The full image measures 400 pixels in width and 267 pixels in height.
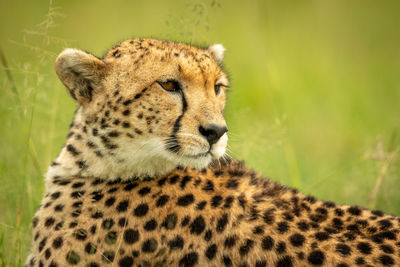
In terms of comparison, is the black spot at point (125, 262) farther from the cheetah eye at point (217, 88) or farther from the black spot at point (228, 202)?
the cheetah eye at point (217, 88)

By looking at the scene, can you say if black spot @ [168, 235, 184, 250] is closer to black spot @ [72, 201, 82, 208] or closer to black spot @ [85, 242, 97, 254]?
black spot @ [85, 242, 97, 254]

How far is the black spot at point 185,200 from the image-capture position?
2529mm

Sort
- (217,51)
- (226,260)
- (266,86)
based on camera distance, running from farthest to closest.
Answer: (266,86), (217,51), (226,260)

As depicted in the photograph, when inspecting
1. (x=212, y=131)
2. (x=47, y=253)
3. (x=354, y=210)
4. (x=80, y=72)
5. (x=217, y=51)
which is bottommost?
(x=47, y=253)

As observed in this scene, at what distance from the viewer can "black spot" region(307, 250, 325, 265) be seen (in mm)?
2284

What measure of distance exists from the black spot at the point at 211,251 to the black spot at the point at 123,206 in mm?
421

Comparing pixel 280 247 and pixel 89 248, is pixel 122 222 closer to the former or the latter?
pixel 89 248

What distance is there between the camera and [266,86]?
804 cm

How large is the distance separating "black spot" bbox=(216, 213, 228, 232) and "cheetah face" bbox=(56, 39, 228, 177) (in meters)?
0.25

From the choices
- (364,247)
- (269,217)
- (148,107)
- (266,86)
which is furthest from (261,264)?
(266,86)

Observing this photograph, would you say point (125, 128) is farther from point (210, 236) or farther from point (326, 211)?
point (326, 211)

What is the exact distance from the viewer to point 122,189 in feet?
8.63

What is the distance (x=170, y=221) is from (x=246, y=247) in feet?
1.16

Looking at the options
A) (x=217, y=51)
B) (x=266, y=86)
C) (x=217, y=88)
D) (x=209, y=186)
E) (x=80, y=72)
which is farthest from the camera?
(x=266, y=86)
